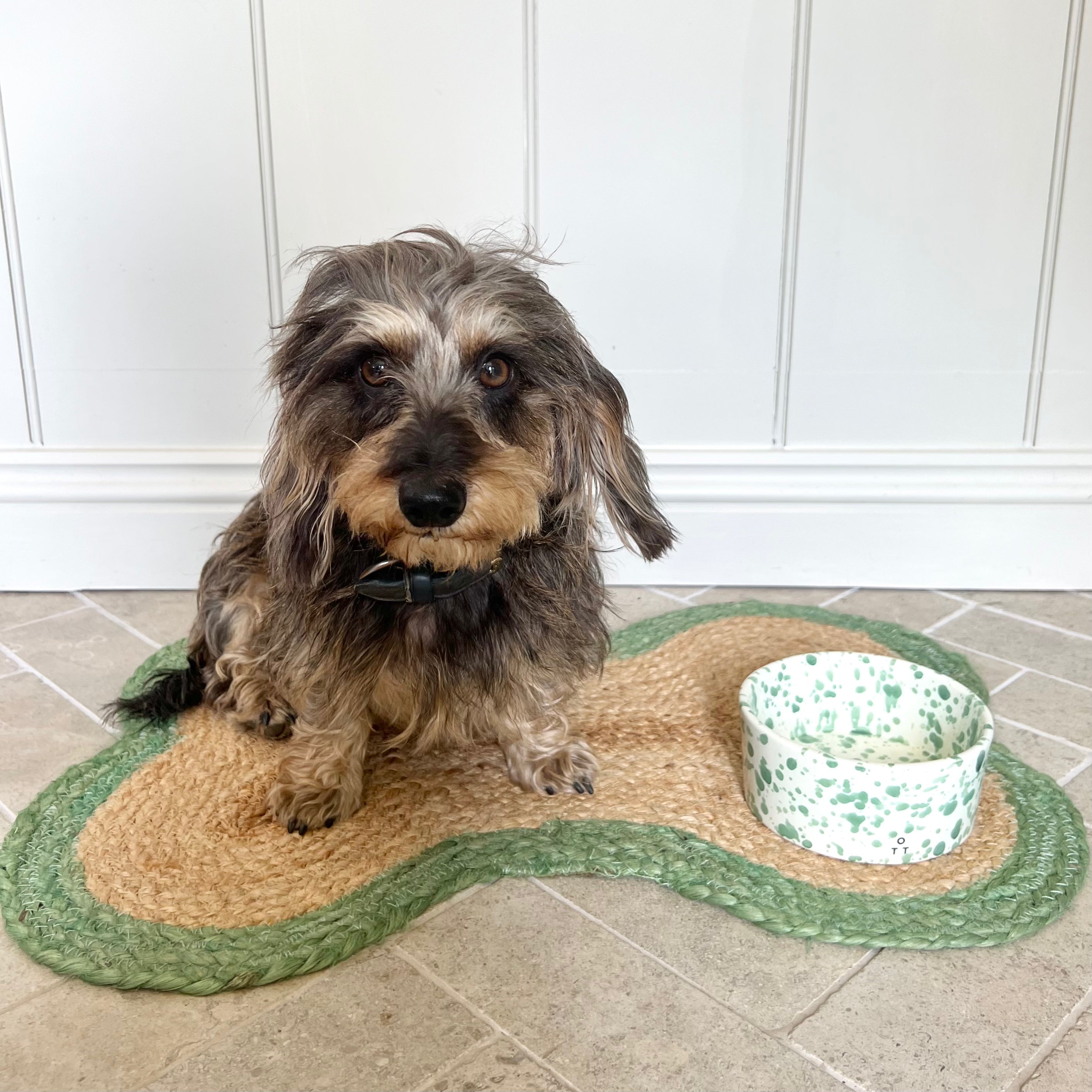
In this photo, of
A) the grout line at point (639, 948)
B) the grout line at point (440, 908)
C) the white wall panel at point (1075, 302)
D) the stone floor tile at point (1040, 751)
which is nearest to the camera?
the grout line at point (639, 948)

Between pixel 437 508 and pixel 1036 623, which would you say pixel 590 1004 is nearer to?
pixel 437 508

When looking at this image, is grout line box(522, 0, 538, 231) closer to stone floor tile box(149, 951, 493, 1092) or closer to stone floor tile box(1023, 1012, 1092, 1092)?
stone floor tile box(149, 951, 493, 1092)

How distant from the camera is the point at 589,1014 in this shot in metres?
1.10

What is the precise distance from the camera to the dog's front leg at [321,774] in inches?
56.9

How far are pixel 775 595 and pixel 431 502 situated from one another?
4.58 feet

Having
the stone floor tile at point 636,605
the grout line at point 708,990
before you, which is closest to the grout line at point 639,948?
the grout line at point 708,990

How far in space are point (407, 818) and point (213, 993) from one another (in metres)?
0.38

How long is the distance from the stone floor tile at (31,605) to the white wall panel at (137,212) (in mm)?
355

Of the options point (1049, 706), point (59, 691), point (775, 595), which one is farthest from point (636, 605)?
point (59, 691)

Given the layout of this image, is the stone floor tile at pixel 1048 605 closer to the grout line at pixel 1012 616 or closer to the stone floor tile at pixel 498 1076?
the grout line at pixel 1012 616

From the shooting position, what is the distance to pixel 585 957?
1.19 metres

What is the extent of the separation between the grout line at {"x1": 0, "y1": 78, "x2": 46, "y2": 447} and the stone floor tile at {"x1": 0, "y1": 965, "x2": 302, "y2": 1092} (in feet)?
4.86

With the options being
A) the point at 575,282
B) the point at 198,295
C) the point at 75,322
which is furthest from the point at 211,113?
the point at 575,282

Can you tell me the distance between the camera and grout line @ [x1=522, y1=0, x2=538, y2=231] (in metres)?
2.04
